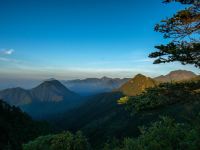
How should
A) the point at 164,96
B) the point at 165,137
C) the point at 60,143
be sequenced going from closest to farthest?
the point at 164,96 → the point at 165,137 → the point at 60,143

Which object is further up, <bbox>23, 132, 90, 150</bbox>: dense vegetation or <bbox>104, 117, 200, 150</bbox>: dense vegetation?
<bbox>104, 117, 200, 150</bbox>: dense vegetation

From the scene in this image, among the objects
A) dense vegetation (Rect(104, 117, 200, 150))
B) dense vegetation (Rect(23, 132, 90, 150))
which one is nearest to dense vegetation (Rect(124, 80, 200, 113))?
dense vegetation (Rect(104, 117, 200, 150))

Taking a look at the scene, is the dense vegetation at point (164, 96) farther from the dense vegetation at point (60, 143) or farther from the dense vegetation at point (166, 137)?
the dense vegetation at point (60, 143)

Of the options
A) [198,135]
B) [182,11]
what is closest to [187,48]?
[182,11]

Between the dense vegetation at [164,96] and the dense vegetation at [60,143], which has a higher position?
the dense vegetation at [164,96]

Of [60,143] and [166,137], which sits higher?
[166,137]

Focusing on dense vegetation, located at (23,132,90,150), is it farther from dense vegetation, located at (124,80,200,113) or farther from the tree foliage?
dense vegetation, located at (124,80,200,113)

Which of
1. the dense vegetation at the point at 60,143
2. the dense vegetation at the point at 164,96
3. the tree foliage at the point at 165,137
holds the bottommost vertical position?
the dense vegetation at the point at 60,143

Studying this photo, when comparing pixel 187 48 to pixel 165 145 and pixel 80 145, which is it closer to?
pixel 165 145

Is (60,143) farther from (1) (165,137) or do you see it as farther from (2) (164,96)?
(2) (164,96)

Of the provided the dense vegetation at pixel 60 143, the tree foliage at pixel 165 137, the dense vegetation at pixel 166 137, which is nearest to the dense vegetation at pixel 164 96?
the dense vegetation at pixel 166 137

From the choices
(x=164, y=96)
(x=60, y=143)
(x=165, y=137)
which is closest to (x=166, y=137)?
(x=165, y=137)

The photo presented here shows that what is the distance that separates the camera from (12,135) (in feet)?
557

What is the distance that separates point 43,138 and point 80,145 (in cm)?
478
